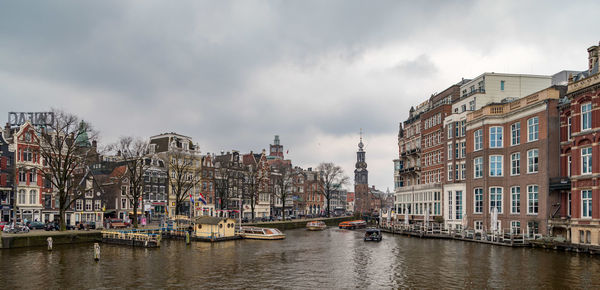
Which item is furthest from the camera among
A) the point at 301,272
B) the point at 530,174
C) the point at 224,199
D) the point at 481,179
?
the point at 224,199

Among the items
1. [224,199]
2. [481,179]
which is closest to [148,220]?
[224,199]

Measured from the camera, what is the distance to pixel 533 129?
6109cm

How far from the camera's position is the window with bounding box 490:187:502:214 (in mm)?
66250

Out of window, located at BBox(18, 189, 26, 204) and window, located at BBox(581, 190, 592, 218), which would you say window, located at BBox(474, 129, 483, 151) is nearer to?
window, located at BBox(581, 190, 592, 218)

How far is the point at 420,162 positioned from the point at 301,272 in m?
61.9

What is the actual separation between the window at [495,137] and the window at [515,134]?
1879 mm

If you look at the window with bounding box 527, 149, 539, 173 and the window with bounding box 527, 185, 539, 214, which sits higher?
the window with bounding box 527, 149, 539, 173

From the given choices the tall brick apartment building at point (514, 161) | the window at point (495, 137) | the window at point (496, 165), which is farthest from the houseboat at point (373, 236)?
the window at point (495, 137)

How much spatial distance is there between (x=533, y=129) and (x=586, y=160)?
11.4m

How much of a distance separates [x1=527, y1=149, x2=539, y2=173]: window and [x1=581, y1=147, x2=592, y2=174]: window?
9.35 metres

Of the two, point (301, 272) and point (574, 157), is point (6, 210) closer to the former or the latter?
point (301, 272)

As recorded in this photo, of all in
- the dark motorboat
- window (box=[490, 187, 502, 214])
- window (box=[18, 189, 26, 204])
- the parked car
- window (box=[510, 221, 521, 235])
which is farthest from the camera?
window (box=[18, 189, 26, 204])

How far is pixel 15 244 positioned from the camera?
53344 mm

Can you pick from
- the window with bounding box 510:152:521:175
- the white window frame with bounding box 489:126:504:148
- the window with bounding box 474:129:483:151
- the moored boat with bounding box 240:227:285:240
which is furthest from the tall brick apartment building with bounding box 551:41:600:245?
Result: the moored boat with bounding box 240:227:285:240
